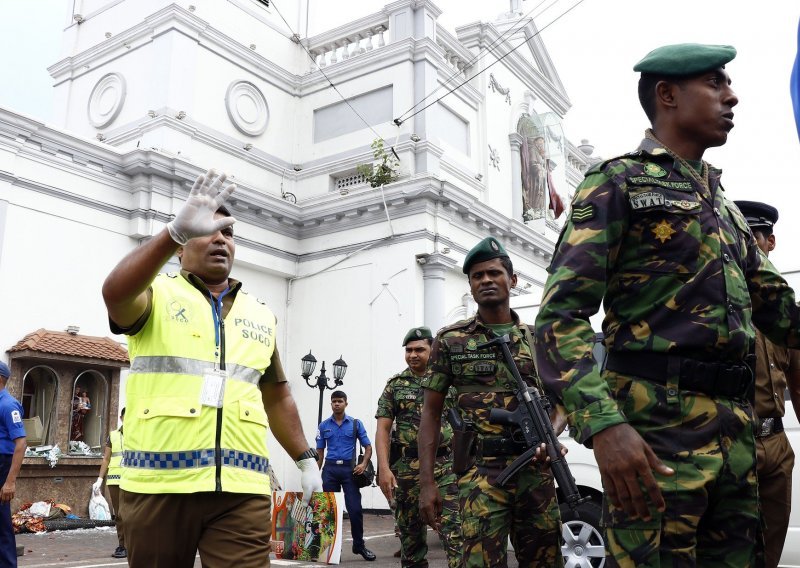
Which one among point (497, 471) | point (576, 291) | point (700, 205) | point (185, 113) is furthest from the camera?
point (185, 113)

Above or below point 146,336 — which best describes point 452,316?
above

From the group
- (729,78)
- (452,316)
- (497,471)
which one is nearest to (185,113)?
(452,316)

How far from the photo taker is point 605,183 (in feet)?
7.43

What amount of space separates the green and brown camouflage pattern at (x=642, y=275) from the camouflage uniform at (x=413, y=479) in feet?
8.25

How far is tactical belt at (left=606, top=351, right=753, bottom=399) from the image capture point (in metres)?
2.12

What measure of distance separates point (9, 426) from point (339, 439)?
4379 mm

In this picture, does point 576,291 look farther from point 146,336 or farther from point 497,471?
point 497,471

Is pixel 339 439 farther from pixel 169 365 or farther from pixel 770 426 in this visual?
pixel 169 365

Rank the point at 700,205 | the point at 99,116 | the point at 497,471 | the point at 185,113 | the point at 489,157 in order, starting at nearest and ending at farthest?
the point at 700,205 < the point at 497,471 < the point at 185,113 < the point at 99,116 < the point at 489,157

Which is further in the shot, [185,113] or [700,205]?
[185,113]

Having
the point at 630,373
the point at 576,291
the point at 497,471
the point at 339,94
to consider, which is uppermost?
the point at 339,94

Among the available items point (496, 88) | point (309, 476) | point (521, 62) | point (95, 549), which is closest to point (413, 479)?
point (309, 476)

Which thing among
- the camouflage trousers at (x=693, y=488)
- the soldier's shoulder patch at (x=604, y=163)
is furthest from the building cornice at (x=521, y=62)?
the camouflage trousers at (x=693, y=488)

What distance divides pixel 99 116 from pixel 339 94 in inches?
233
